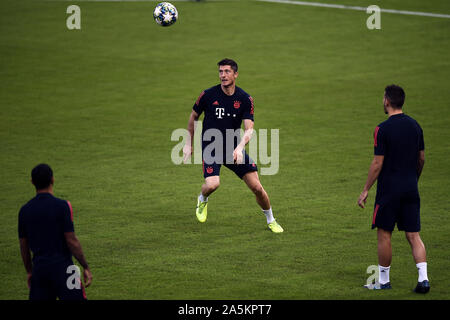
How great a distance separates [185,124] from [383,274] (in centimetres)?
1228

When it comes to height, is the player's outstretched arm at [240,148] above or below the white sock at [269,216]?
above

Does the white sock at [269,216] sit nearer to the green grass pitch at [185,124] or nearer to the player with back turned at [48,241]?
the green grass pitch at [185,124]

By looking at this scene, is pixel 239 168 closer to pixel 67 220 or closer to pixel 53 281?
pixel 67 220

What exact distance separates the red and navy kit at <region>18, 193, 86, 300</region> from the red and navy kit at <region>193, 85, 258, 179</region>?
202 inches

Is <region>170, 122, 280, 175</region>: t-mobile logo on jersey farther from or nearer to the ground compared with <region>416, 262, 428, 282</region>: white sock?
farther from the ground

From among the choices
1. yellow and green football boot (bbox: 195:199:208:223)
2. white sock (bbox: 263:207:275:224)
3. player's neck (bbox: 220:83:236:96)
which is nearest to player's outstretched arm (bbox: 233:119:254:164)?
player's neck (bbox: 220:83:236:96)

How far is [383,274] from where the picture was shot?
373 inches

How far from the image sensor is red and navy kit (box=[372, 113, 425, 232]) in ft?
30.0

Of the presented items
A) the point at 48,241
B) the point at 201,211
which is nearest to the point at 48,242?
the point at 48,241

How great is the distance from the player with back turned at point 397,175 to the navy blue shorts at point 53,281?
12.9 feet

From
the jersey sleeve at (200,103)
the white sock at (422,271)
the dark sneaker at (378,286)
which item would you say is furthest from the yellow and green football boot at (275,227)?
the white sock at (422,271)

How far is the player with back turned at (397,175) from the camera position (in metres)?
9.16

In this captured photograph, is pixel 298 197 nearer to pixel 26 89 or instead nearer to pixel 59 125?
pixel 59 125

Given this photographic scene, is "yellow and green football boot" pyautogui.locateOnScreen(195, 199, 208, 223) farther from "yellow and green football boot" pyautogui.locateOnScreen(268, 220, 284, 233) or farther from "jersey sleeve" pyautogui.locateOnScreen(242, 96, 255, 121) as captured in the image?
"jersey sleeve" pyautogui.locateOnScreen(242, 96, 255, 121)
